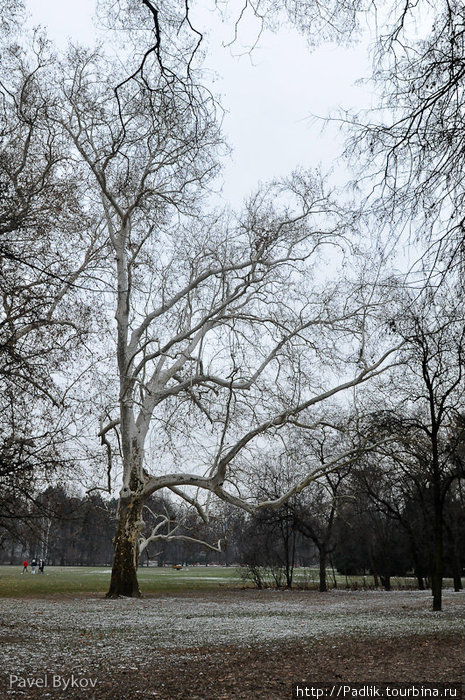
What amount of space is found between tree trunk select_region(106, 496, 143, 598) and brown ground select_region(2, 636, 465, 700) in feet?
36.8

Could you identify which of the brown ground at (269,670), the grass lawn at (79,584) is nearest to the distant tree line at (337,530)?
the grass lawn at (79,584)

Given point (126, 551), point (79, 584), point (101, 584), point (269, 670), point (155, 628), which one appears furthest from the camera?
point (101, 584)

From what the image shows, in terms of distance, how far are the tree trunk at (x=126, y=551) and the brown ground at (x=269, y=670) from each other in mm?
11218

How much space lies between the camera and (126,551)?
19156 mm

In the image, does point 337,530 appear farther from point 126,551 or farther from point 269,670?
point 269,670

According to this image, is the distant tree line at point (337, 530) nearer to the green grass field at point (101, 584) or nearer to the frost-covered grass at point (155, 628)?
the green grass field at point (101, 584)

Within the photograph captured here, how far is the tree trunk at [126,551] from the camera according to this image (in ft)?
63.0

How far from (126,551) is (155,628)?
8.53 meters

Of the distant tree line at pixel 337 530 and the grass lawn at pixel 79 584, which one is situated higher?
the distant tree line at pixel 337 530

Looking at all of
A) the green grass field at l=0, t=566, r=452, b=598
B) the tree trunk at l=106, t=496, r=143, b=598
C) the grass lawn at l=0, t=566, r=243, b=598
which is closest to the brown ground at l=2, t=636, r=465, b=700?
the tree trunk at l=106, t=496, r=143, b=598

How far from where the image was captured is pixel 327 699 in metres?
5.58

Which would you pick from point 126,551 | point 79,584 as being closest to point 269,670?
point 126,551

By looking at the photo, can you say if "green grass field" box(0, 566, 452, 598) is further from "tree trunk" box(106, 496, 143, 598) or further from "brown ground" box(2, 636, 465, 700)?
"brown ground" box(2, 636, 465, 700)

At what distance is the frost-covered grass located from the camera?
7750 millimetres
